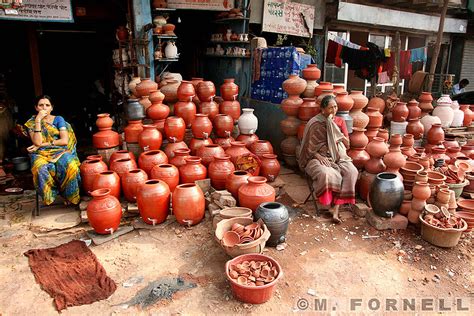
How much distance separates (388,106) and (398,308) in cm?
511

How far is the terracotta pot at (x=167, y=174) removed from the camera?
4762 mm

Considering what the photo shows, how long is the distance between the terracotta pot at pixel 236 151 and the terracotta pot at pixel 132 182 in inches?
51.0

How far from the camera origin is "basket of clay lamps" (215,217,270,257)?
3.59 metres

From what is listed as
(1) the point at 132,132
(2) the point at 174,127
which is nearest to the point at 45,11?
(1) the point at 132,132

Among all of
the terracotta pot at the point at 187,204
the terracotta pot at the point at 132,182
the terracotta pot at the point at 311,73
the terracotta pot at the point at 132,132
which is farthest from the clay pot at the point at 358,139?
the terracotta pot at the point at 132,132

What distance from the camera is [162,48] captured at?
7109 millimetres

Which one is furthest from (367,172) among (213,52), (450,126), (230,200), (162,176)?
(213,52)

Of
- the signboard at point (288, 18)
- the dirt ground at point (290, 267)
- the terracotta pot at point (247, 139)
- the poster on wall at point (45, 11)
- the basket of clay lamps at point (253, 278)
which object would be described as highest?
the signboard at point (288, 18)

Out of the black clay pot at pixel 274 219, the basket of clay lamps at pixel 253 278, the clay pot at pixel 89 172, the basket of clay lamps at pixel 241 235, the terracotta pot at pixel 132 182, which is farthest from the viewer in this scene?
the clay pot at pixel 89 172

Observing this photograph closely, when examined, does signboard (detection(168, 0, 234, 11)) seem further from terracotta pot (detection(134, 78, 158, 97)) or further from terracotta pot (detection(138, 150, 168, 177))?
terracotta pot (detection(138, 150, 168, 177))

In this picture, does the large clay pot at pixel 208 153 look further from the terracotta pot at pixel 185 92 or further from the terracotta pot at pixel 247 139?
the terracotta pot at pixel 185 92

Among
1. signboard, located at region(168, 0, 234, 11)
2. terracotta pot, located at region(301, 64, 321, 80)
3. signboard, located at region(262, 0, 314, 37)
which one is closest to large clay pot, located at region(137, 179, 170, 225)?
terracotta pot, located at region(301, 64, 321, 80)

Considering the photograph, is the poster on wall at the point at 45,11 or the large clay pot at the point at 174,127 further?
the poster on wall at the point at 45,11

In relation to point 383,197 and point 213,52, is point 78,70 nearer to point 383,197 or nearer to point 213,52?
point 213,52
